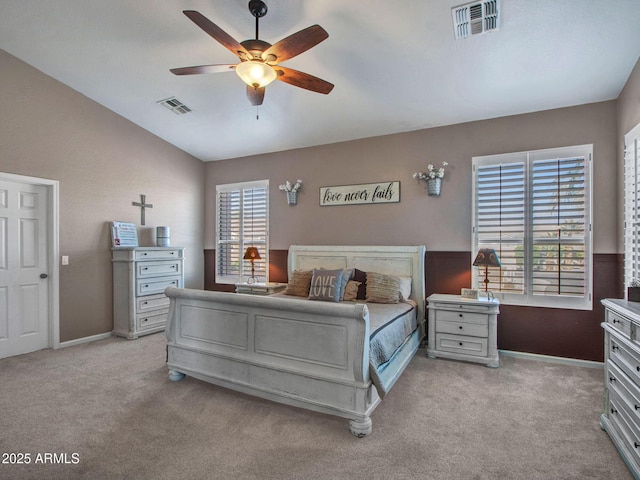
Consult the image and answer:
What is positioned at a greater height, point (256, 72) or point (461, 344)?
point (256, 72)

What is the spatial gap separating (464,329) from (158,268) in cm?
428

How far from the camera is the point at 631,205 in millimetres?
3229

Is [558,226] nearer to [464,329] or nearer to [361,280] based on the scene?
[464,329]

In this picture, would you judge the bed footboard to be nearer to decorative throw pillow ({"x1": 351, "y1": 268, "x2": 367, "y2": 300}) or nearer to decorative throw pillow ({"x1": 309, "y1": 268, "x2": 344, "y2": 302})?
decorative throw pillow ({"x1": 309, "y1": 268, "x2": 344, "y2": 302})

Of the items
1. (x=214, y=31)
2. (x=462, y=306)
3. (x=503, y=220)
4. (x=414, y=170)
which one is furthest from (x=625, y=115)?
(x=214, y=31)

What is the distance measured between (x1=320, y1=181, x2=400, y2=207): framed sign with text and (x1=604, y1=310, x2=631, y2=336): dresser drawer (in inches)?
106

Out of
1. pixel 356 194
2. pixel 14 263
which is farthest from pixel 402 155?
pixel 14 263

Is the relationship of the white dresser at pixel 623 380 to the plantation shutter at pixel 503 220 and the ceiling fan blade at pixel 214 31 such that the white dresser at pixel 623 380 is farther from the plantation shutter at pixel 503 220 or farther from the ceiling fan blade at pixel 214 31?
the ceiling fan blade at pixel 214 31

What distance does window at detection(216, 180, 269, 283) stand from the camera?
229 inches

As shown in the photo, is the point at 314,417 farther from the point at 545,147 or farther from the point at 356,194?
the point at 545,147

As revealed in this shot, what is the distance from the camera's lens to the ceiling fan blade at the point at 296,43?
226 centimetres

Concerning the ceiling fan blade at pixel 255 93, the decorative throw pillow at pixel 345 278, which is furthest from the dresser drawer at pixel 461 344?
the ceiling fan blade at pixel 255 93

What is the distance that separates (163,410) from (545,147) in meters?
4.72

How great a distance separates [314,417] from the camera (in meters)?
2.66
